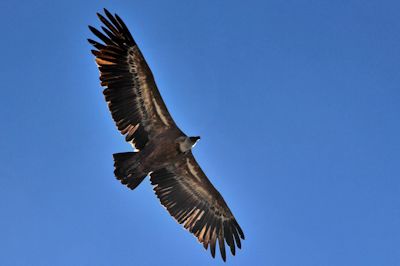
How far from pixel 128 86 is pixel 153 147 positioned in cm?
146

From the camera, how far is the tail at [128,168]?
14.5 metres

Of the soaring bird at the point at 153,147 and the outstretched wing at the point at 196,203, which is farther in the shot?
the outstretched wing at the point at 196,203

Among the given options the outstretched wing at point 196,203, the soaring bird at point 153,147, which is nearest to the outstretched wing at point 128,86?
the soaring bird at point 153,147

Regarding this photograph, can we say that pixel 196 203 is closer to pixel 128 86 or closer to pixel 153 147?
pixel 153 147

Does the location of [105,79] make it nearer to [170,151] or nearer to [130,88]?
[130,88]

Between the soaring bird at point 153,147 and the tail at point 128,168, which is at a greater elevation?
the soaring bird at point 153,147

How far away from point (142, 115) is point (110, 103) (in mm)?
877

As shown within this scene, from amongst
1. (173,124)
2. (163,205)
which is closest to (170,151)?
(173,124)

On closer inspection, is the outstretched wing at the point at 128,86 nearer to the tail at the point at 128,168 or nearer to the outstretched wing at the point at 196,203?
the tail at the point at 128,168

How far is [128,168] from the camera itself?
14.6 meters

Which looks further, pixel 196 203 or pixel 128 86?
pixel 196 203

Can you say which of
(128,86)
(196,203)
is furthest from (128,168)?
(196,203)

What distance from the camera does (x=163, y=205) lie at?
52.5 feet

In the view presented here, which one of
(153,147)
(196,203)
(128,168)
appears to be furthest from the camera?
(196,203)
